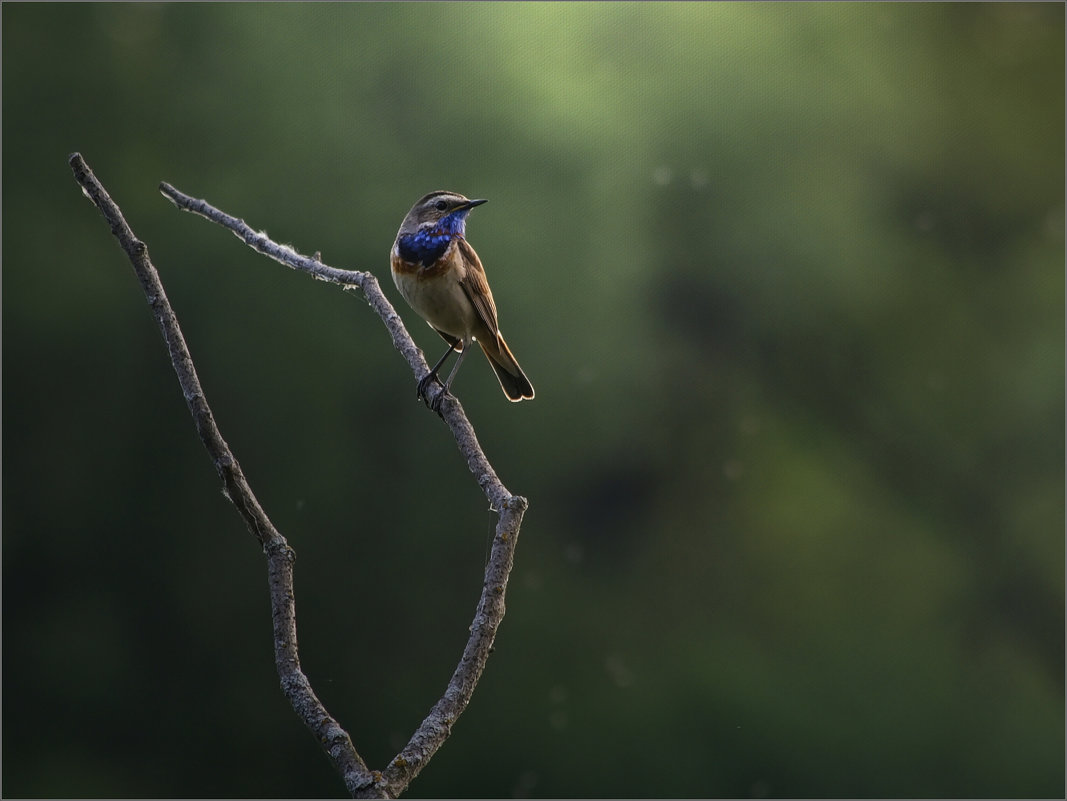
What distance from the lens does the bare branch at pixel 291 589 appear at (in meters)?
1.26

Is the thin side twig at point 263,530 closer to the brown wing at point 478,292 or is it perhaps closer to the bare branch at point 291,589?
the bare branch at point 291,589

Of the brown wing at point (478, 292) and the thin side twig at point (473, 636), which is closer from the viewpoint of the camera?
the thin side twig at point (473, 636)

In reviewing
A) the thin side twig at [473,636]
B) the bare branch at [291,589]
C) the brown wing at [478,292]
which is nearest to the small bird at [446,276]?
the brown wing at [478,292]

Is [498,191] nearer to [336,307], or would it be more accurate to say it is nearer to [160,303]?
[336,307]

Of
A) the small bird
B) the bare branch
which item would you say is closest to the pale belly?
the small bird

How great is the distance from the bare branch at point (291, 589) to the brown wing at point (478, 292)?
1473mm

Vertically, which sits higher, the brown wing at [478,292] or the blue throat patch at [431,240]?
the blue throat patch at [431,240]

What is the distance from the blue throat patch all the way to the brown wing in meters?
0.05

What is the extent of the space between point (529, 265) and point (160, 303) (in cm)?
525

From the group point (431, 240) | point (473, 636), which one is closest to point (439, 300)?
point (431, 240)

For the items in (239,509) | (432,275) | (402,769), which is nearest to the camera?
(402,769)

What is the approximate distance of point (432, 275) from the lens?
3068 mm

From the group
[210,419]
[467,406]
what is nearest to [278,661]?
[210,419]

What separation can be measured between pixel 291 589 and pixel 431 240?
1874 mm
